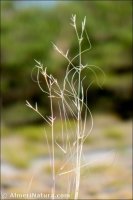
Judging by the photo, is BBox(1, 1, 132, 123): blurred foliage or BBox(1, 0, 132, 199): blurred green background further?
BBox(1, 1, 132, 123): blurred foliage

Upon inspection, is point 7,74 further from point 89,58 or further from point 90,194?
point 90,194

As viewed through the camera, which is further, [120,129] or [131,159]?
[120,129]

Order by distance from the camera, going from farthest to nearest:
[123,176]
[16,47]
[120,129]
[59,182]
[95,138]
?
1. [16,47]
2. [120,129]
3. [95,138]
4. [123,176]
5. [59,182]

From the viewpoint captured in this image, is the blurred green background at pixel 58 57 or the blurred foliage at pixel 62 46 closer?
the blurred green background at pixel 58 57

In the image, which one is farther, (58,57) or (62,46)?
(58,57)

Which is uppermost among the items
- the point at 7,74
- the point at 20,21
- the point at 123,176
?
the point at 20,21

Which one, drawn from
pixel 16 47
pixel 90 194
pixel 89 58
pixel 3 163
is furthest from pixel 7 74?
pixel 90 194

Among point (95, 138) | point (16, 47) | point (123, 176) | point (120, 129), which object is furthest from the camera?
point (16, 47)

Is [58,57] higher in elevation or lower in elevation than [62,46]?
lower
